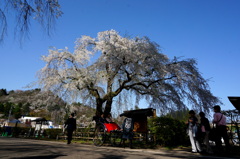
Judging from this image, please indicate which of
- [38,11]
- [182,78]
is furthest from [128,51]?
[38,11]

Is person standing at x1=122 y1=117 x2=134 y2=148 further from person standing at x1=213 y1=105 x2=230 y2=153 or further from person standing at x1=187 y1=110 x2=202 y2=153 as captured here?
person standing at x1=213 y1=105 x2=230 y2=153

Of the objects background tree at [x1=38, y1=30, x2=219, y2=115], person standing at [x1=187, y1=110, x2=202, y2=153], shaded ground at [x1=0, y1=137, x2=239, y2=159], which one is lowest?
shaded ground at [x1=0, y1=137, x2=239, y2=159]

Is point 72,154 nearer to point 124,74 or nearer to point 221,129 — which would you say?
point 221,129

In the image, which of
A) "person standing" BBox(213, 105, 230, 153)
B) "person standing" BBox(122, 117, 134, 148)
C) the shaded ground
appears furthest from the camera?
"person standing" BBox(122, 117, 134, 148)

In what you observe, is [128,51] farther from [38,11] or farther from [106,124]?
[38,11]

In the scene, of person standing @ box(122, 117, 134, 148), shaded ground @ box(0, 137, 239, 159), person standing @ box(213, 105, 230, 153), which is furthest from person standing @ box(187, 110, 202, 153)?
person standing @ box(122, 117, 134, 148)

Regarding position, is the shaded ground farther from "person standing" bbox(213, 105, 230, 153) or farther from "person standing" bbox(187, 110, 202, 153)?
"person standing" bbox(213, 105, 230, 153)

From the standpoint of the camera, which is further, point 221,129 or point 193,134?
point 193,134

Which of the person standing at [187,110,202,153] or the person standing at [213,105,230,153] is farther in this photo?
the person standing at [187,110,202,153]

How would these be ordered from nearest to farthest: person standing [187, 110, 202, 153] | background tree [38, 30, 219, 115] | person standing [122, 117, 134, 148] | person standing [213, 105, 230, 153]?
person standing [213, 105, 230, 153] → person standing [187, 110, 202, 153] → person standing [122, 117, 134, 148] → background tree [38, 30, 219, 115]


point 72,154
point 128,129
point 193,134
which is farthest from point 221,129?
point 72,154

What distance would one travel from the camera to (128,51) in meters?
12.0

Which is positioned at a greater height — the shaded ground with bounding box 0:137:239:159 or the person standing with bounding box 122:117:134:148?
the person standing with bounding box 122:117:134:148

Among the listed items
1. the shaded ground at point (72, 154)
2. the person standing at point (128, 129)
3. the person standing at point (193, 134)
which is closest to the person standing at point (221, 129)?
the person standing at point (193, 134)
